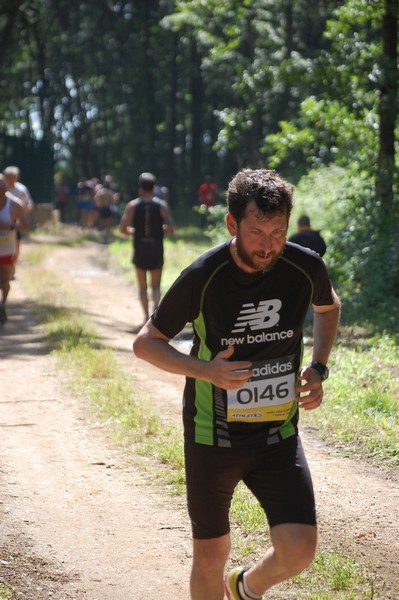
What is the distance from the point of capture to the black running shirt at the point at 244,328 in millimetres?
3883

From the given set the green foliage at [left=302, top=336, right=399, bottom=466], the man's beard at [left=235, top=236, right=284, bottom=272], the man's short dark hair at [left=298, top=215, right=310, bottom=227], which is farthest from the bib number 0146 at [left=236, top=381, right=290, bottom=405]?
the man's short dark hair at [left=298, top=215, right=310, bottom=227]

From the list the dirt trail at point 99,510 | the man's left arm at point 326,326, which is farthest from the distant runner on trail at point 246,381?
the dirt trail at point 99,510

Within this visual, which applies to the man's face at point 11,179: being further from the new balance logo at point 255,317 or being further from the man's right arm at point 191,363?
the new balance logo at point 255,317

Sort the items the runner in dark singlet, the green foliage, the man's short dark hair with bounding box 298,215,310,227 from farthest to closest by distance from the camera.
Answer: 1. the runner in dark singlet
2. the man's short dark hair with bounding box 298,215,310,227
3. the green foliage

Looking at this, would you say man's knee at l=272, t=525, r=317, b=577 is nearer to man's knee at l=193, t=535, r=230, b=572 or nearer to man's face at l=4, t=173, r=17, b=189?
man's knee at l=193, t=535, r=230, b=572

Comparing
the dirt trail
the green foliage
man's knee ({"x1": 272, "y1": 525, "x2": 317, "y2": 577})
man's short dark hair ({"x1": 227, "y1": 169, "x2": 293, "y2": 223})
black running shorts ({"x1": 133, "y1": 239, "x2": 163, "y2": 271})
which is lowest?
the green foliage

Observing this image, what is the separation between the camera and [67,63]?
201ft

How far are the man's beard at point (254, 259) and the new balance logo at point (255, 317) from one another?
160 mm

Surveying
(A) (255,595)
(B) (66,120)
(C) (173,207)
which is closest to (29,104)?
(B) (66,120)

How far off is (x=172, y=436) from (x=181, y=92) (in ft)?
175

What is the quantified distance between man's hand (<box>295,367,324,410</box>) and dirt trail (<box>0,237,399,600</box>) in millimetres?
1496

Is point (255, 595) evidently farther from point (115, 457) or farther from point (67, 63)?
point (67, 63)

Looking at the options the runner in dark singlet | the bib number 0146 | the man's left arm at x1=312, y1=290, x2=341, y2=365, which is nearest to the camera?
the bib number 0146

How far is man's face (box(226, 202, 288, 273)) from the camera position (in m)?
3.72
